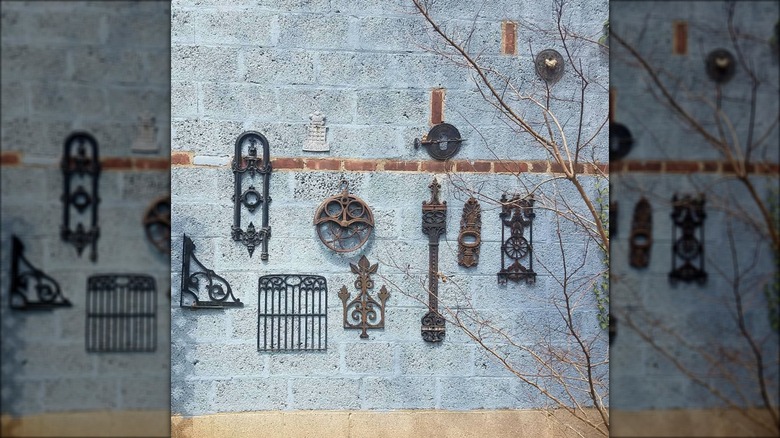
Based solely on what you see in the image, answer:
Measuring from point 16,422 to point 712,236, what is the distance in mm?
586

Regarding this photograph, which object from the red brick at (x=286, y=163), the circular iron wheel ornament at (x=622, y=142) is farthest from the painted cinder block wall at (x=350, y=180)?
the circular iron wheel ornament at (x=622, y=142)

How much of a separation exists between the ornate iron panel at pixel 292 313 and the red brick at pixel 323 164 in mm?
599

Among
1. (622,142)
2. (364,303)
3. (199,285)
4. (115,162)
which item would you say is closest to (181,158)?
(199,285)

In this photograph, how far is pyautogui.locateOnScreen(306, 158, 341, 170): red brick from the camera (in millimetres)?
4152

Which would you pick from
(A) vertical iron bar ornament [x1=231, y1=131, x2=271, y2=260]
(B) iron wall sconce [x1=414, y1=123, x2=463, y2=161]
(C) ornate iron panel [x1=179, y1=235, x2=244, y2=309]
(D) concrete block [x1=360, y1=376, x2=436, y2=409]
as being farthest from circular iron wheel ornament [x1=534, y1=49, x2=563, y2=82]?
(C) ornate iron panel [x1=179, y1=235, x2=244, y2=309]

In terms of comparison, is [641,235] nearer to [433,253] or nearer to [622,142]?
[622,142]

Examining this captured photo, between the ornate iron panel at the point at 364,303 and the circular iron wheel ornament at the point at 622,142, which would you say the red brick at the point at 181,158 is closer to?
the ornate iron panel at the point at 364,303

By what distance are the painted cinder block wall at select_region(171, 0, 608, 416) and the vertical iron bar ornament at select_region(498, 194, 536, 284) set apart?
47 millimetres

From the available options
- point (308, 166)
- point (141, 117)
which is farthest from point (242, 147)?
point (141, 117)

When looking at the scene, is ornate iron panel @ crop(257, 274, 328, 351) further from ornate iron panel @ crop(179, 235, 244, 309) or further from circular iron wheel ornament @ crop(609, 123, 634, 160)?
circular iron wheel ornament @ crop(609, 123, 634, 160)

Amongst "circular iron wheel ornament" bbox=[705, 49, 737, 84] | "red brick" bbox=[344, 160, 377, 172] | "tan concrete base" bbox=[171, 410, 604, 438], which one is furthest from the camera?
"red brick" bbox=[344, 160, 377, 172]

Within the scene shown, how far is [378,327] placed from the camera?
418 cm

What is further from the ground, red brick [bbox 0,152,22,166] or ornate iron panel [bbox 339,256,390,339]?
red brick [bbox 0,152,22,166]

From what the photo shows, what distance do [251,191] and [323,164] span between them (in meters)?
0.42
